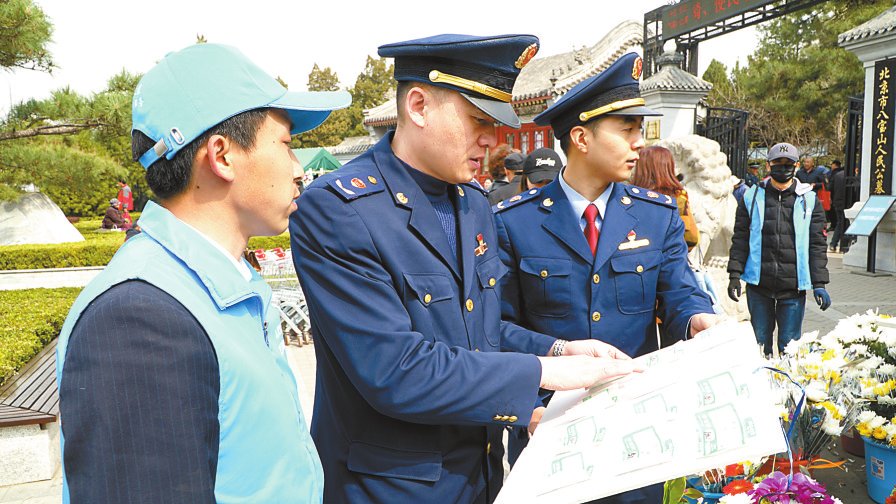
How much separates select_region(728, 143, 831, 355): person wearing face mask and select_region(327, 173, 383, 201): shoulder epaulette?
4008 millimetres

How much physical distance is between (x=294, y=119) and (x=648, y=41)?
61.9 feet

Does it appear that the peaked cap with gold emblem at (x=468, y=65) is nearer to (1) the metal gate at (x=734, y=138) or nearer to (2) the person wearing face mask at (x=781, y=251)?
(2) the person wearing face mask at (x=781, y=251)

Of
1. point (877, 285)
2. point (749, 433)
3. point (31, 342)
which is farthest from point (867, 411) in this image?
point (877, 285)

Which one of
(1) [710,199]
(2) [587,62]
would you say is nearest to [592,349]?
(1) [710,199]

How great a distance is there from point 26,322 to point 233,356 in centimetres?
596

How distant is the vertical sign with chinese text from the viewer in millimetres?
10148

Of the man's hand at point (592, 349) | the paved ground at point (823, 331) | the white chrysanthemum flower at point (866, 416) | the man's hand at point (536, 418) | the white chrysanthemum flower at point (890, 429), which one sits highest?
the man's hand at point (592, 349)

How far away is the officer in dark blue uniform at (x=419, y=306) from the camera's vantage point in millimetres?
1454

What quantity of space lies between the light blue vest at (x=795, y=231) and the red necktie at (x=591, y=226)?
10.1 ft

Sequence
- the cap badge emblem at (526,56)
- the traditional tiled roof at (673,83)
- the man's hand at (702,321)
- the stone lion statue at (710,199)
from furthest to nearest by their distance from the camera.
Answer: the traditional tiled roof at (673,83) < the stone lion statue at (710,199) < the man's hand at (702,321) < the cap badge emblem at (526,56)

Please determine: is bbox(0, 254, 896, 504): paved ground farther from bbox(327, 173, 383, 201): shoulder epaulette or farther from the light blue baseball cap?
the light blue baseball cap

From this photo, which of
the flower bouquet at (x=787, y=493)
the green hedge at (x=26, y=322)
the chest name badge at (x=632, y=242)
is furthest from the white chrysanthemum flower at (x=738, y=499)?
the green hedge at (x=26, y=322)

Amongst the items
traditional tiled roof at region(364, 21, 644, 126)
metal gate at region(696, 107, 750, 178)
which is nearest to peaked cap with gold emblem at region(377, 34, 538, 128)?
metal gate at region(696, 107, 750, 178)

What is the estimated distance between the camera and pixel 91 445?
89 cm
